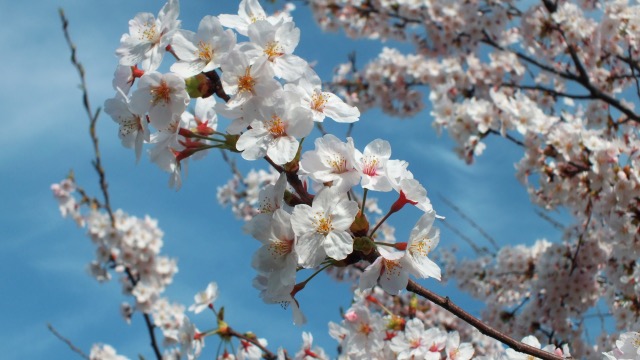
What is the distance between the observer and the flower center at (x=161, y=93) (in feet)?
5.40

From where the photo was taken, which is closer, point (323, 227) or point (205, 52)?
point (323, 227)

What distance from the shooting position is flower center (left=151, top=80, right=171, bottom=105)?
5.40 ft

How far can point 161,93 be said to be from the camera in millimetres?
1661

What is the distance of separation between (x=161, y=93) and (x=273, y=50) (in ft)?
1.13

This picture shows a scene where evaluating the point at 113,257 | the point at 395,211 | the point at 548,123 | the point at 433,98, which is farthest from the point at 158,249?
the point at 395,211

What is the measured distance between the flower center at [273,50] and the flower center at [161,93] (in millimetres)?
299

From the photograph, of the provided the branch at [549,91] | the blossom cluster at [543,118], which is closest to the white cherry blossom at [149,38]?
the blossom cluster at [543,118]

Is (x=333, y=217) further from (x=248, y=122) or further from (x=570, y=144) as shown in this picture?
(x=570, y=144)

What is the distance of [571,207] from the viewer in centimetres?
524

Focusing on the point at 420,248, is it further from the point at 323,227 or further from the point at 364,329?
the point at 364,329

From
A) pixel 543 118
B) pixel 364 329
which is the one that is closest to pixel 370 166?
pixel 364 329

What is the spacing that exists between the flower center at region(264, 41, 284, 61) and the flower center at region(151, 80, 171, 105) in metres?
0.30

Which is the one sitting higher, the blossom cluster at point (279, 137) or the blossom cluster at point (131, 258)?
the blossom cluster at point (131, 258)

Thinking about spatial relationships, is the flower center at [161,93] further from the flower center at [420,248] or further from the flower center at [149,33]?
the flower center at [420,248]
